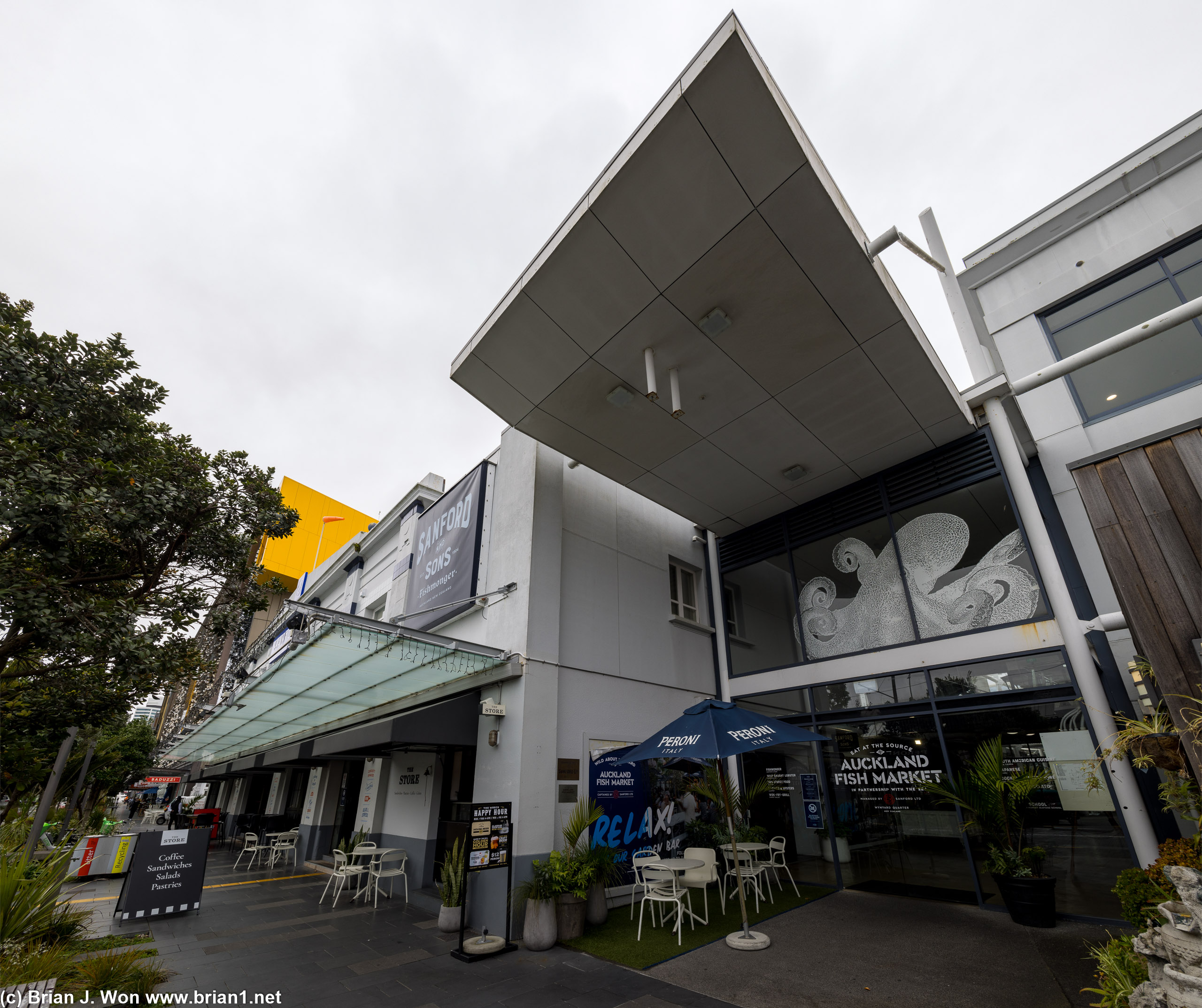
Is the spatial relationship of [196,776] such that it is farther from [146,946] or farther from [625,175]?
[625,175]

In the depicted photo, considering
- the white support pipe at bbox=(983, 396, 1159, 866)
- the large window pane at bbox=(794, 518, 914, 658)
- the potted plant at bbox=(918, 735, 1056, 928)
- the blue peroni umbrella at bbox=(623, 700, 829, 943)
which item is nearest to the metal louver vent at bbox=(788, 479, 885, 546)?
the large window pane at bbox=(794, 518, 914, 658)

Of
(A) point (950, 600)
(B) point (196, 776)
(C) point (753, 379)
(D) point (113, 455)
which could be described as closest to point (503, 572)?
(C) point (753, 379)

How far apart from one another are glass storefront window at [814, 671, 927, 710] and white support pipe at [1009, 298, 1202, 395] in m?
4.96

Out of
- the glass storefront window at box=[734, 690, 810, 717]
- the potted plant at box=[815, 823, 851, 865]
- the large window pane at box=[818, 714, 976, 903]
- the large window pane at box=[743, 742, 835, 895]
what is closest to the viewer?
the large window pane at box=[818, 714, 976, 903]

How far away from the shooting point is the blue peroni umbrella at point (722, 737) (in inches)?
248

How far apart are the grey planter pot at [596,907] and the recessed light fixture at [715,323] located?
23.2 ft

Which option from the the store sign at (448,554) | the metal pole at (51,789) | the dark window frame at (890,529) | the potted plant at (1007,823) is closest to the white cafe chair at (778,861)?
the potted plant at (1007,823)

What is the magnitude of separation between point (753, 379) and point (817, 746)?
600cm

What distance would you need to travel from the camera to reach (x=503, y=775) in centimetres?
748

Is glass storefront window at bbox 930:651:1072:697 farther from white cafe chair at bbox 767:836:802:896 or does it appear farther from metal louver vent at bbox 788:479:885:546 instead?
white cafe chair at bbox 767:836:802:896

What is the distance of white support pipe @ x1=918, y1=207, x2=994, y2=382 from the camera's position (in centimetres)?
1002

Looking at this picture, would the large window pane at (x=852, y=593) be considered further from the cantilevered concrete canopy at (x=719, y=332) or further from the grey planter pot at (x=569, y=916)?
the grey planter pot at (x=569, y=916)

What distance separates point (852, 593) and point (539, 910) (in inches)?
263

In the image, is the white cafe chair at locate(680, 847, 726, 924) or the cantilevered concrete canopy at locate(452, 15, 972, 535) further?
the white cafe chair at locate(680, 847, 726, 924)
